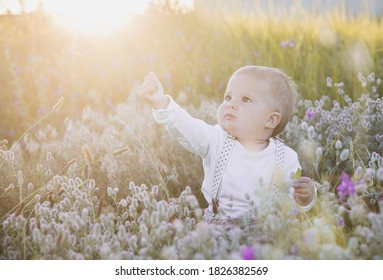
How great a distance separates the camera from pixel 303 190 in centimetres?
234

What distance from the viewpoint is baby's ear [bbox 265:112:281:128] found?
7.99 ft

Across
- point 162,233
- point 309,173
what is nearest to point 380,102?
point 309,173

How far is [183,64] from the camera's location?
361cm

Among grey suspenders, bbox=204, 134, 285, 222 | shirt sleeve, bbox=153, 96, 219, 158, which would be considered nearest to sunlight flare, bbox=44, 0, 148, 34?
shirt sleeve, bbox=153, 96, 219, 158

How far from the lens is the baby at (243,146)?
94.7 inches

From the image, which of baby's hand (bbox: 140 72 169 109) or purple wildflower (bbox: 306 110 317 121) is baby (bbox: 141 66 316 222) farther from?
purple wildflower (bbox: 306 110 317 121)

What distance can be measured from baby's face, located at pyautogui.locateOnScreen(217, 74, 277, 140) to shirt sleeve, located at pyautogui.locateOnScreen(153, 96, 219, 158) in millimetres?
94

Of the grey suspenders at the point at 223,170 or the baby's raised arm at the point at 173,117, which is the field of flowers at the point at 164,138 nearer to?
the grey suspenders at the point at 223,170

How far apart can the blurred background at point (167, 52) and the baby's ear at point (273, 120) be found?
0.99m

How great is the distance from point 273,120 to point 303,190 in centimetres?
32

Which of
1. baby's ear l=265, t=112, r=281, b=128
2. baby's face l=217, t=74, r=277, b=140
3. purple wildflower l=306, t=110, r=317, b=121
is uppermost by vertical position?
baby's face l=217, t=74, r=277, b=140

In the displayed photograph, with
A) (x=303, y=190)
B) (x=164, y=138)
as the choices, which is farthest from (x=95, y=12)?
(x=303, y=190)

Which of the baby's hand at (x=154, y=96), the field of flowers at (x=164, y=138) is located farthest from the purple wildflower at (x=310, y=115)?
the baby's hand at (x=154, y=96)
